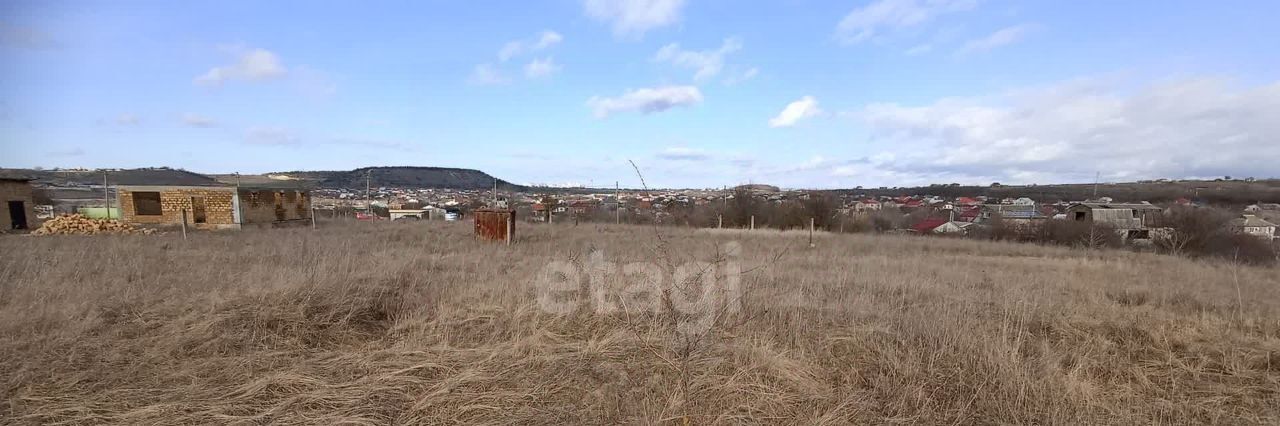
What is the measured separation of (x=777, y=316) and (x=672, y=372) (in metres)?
1.81

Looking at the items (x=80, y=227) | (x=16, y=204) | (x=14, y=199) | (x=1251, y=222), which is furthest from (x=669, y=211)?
(x=1251, y=222)

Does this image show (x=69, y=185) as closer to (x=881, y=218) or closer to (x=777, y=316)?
(x=777, y=316)

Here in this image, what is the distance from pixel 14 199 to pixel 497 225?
64.1ft

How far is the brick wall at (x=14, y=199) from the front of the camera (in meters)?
16.9

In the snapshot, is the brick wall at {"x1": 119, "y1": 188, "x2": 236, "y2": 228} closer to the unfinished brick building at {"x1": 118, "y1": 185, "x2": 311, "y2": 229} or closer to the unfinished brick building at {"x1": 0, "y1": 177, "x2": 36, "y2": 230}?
the unfinished brick building at {"x1": 118, "y1": 185, "x2": 311, "y2": 229}

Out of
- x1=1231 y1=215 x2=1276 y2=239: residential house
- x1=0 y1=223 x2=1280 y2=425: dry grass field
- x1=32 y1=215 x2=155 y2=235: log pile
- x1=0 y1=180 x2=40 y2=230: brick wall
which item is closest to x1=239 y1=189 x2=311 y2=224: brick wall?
x1=32 y1=215 x2=155 y2=235: log pile

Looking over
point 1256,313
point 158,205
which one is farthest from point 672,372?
point 158,205

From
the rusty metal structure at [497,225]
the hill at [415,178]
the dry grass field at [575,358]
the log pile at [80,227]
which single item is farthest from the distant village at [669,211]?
the hill at [415,178]

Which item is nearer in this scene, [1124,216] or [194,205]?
[194,205]

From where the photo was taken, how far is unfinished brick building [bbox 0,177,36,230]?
16.9 m

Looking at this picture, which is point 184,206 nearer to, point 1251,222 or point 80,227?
point 80,227

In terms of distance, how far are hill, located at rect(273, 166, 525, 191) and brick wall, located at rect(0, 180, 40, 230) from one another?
155 ft

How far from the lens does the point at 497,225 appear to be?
1403 cm

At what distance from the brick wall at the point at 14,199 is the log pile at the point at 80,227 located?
4.47 metres
